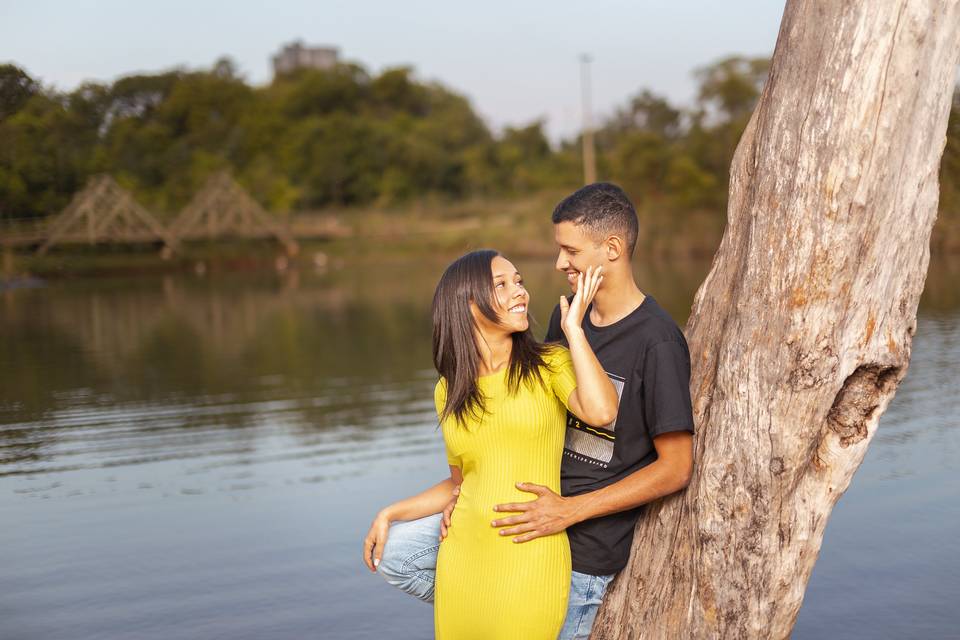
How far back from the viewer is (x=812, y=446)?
2.57 m

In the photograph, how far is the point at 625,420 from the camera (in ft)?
8.34

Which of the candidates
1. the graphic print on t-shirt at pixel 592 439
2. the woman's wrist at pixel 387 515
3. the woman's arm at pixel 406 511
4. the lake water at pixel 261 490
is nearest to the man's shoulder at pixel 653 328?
the graphic print on t-shirt at pixel 592 439

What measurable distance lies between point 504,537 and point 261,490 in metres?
4.33

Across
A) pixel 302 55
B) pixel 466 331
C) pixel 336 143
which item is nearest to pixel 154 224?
Answer: pixel 336 143

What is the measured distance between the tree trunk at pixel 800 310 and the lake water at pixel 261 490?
1639 mm

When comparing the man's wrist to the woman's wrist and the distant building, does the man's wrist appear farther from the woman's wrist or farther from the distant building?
the distant building

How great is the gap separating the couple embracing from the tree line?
5.81 meters

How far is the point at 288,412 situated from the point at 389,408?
2.89 ft

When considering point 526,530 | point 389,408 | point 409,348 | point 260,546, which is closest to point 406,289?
point 409,348

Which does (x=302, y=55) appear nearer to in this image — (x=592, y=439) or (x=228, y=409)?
(x=228, y=409)

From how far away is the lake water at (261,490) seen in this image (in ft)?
14.5

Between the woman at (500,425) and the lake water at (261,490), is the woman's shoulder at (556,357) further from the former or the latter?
the lake water at (261,490)

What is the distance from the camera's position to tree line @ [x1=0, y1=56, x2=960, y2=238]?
12.2 metres

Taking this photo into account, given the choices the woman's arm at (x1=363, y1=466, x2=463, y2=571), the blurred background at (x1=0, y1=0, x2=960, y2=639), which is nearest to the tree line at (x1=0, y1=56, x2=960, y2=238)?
the blurred background at (x1=0, y1=0, x2=960, y2=639)
